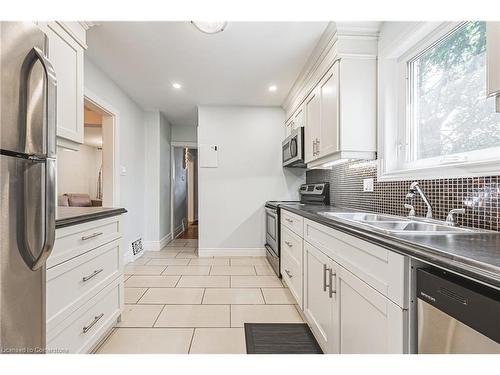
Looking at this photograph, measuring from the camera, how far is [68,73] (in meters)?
1.79

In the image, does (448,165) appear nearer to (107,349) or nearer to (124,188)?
(107,349)

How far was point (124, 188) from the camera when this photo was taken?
3537 millimetres

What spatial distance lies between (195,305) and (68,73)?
Answer: 2.10m

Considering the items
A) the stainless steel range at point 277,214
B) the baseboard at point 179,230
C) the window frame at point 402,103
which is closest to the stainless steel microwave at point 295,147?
the stainless steel range at point 277,214

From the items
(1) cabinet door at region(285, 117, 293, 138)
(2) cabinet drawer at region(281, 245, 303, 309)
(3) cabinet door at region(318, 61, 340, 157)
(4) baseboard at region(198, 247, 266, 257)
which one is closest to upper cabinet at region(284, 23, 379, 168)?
(3) cabinet door at region(318, 61, 340, 157)

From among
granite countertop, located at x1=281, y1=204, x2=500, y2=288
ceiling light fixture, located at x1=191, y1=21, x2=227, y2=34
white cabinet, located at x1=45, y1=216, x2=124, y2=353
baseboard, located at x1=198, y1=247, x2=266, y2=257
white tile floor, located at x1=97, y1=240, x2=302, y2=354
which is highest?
ceiling light fixture, located at x1=191, y1=21, x2=227, y2=34

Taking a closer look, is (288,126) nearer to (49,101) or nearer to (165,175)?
(165,175)

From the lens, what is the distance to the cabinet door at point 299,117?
10.2 feet

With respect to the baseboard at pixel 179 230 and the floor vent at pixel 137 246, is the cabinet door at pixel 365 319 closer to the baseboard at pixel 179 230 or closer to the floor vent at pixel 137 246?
the floor vent at pixel 137 246

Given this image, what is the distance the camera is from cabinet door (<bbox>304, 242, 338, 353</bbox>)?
1.44 meters

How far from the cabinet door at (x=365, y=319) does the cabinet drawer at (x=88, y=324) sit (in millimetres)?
1418

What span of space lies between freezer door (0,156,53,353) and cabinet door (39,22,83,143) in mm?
1011

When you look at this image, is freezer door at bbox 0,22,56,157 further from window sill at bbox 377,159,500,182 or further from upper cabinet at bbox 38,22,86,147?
window sill at bbox 377,159,500,182

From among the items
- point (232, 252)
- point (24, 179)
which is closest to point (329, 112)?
point (24, 179)
